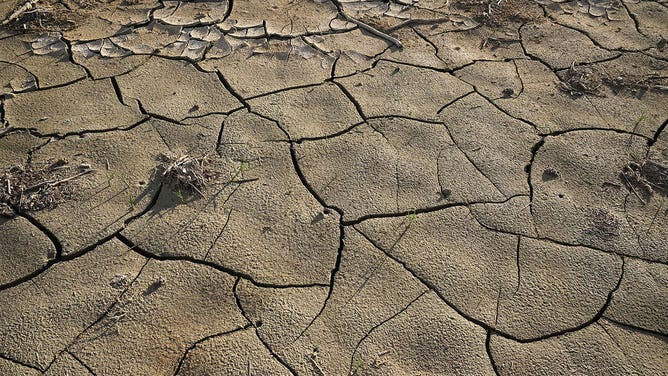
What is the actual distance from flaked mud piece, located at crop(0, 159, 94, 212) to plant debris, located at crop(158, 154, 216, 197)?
0.35 meters

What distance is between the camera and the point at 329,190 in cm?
246

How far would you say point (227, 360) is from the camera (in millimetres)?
1898

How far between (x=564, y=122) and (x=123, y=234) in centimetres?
214

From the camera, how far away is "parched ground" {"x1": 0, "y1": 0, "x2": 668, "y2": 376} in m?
1.97

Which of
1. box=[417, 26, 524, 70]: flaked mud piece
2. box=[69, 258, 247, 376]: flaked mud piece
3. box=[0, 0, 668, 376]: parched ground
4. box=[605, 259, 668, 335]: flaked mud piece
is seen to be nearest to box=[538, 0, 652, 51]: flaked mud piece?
box=[0, 0, 668, 376]: parched ground

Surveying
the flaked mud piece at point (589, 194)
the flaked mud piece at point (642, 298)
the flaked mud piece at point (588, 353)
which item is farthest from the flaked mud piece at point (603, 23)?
the flaked mud piece at point (588, 353)

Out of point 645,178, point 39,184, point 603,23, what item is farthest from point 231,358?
Answer: point 603,23

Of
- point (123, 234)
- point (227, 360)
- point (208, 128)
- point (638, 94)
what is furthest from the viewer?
point (638, 94)

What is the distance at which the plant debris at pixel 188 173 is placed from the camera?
2414 millimetres

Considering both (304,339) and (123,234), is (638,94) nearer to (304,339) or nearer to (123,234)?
(304,339)

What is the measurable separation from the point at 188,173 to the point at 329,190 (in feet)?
2.01

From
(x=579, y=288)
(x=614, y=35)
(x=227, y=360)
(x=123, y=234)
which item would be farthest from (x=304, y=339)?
(x=614, y=35)

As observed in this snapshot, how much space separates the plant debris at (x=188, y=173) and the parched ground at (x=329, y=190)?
1cm

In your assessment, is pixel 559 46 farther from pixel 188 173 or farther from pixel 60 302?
pixel 60 302
